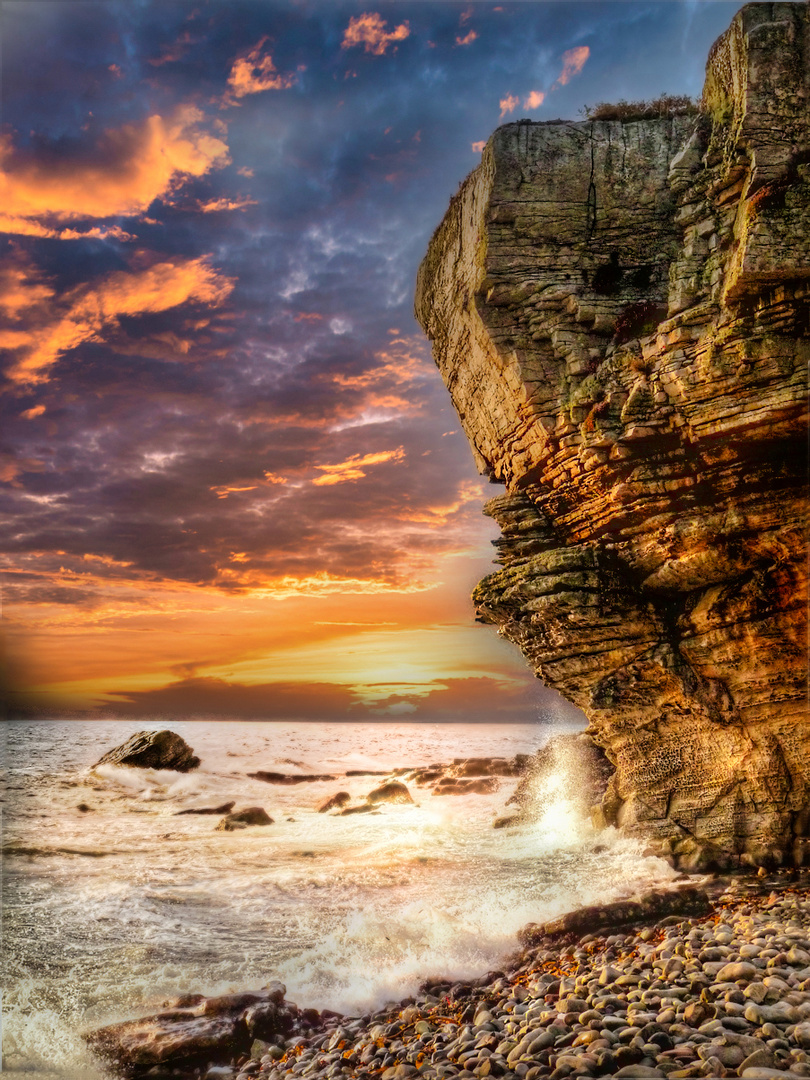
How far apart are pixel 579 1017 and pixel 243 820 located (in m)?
24.0

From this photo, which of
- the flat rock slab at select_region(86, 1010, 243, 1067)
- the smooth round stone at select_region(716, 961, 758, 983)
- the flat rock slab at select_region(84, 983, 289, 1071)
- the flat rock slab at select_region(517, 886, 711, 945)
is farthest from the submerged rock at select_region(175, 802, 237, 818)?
the smooth round stone at select_region(716, 961, 758, 983)

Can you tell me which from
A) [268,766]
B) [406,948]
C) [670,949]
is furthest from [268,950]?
[268,766]

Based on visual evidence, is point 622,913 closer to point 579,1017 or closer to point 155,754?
point 579,1017

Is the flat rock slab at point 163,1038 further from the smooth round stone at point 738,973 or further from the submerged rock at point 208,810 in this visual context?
the submerged rock at point 208,810

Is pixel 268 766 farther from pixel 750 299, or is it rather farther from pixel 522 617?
pixel 750 299

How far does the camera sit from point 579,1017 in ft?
26.8

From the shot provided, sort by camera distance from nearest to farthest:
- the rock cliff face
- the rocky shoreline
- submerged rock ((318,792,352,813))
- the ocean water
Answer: the rocky shoreline
the ocean water
the rock cliff face
submerged rock ((318,792,352,813))

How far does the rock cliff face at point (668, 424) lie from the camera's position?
12.8 m

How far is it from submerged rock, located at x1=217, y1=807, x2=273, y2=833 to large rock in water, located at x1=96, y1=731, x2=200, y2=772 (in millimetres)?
18042

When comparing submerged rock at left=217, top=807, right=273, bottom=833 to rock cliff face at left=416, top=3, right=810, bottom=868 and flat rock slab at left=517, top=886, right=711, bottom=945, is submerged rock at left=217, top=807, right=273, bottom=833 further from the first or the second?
flat rock slab at left=517, top=886, right=711, bottom=945

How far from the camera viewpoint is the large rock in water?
43.8 m

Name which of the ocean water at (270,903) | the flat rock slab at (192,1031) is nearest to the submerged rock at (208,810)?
the ocean water at (270,903)

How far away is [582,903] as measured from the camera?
14.7 m

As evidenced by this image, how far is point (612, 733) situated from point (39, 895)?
58.9 ft
